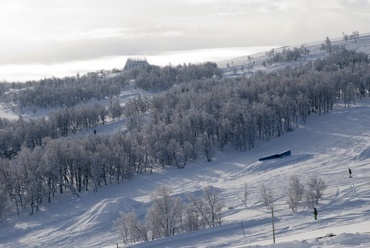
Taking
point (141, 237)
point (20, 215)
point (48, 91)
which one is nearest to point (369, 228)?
point (141, 237)

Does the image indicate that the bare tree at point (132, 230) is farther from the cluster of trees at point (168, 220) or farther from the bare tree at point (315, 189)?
the bare tree at point (315, 189)

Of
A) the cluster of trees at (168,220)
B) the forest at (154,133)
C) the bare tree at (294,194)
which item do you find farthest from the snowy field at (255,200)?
the forest at (154,133)

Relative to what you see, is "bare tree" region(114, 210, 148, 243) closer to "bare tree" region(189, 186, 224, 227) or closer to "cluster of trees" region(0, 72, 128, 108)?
"bare tree" region(189, 186, 224, 227)

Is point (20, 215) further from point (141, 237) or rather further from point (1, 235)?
point (141, 237)

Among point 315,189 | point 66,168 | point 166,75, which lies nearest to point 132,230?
point 315,189

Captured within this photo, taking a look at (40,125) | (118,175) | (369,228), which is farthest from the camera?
(40,125)

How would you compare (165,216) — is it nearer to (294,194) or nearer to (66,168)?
(294,194)
